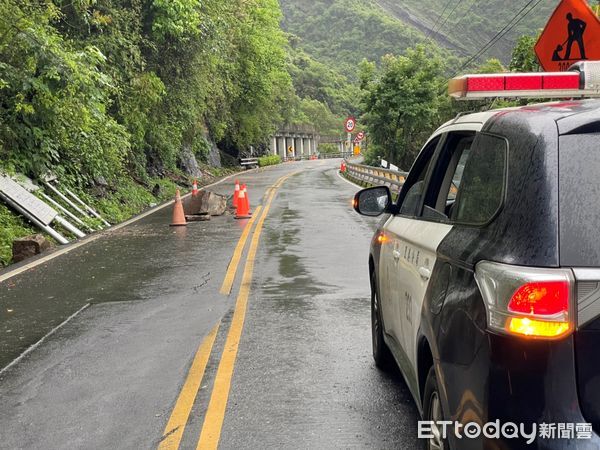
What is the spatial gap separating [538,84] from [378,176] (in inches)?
890

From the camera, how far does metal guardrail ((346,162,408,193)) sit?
2088cm

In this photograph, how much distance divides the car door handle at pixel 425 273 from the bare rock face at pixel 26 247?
10.1 meters

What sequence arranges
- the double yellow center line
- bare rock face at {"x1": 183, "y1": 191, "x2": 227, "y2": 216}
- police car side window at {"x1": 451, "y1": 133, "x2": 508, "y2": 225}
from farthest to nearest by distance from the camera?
bare rock face at {"x1": 183, "y1": 191, "x2": 227, "y2": 216}, the double yellow center line, police car side window at {"x1": 451, "y1": 133, "x2": 508, "y2": 225}

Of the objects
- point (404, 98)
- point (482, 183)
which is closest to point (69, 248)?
point (482, 183)

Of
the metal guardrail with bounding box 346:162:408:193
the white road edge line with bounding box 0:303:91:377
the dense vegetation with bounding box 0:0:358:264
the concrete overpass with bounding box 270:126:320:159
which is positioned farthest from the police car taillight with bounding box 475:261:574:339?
the concrete overpass with bounding box 270:126:320:159

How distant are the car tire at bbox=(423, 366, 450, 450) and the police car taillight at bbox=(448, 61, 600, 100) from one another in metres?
1.37

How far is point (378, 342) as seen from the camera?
525 centimetres

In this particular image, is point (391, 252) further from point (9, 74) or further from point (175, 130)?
point (175, 130)

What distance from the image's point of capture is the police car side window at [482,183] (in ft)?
8.71

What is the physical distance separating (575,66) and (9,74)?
12.1 m

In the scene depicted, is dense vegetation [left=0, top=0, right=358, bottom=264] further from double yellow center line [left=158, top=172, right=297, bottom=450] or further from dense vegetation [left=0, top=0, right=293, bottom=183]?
double yellow center line [left=158, top=172, right=297, bottom=450]

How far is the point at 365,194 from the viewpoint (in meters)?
5.11

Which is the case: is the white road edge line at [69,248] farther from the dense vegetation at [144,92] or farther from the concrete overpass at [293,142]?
the concrete overpass at [293,142]

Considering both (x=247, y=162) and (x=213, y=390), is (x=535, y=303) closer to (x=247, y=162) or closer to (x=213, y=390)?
(x=213, y=390)
